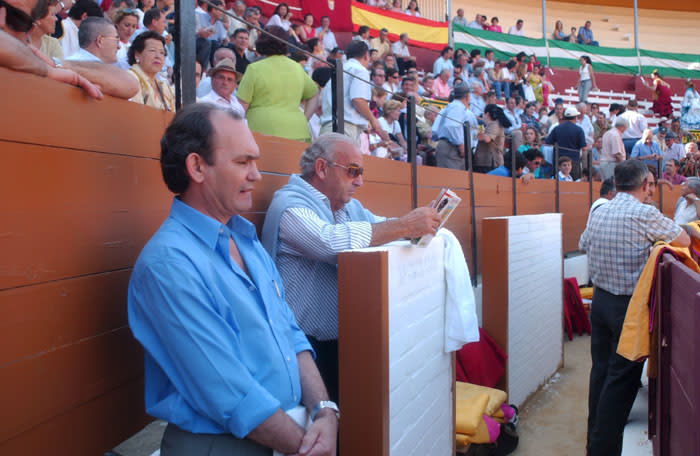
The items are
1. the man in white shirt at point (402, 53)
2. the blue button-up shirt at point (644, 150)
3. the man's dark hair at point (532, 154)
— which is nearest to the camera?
the man's dark hair at point (532, 154)

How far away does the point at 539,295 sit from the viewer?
497cm

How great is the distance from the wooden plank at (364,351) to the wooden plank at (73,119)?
75 cm

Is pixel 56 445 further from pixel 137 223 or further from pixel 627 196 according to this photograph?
pixel 627 196

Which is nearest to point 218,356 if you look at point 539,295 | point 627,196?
point 627,196

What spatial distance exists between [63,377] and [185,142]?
26.4 inches

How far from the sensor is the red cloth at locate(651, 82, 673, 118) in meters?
17.2

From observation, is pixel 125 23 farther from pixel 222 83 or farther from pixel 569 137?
pixel 569 137

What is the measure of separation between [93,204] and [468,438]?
2325mm

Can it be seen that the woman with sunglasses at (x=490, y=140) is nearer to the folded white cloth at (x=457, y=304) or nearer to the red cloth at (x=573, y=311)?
the red cloth at (x=573, y=311)

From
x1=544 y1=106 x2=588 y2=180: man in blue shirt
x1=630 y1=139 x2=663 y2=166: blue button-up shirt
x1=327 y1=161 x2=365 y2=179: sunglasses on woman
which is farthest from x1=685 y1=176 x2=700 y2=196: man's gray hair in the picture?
x1=327 y1=161 x2=365 y2=179: sunglasses on woman

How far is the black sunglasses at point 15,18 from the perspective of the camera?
4.95ft

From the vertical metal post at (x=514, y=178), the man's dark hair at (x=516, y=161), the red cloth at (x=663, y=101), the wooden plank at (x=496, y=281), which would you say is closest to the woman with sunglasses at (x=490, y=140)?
the vertical metal post at (x=514, y=178)

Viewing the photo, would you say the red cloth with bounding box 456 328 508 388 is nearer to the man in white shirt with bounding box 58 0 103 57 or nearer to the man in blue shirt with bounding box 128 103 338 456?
the man in blue shirt with bounding box 128 103 338 456

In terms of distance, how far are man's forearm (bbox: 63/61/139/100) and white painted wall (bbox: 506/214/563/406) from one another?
10.3 ft
